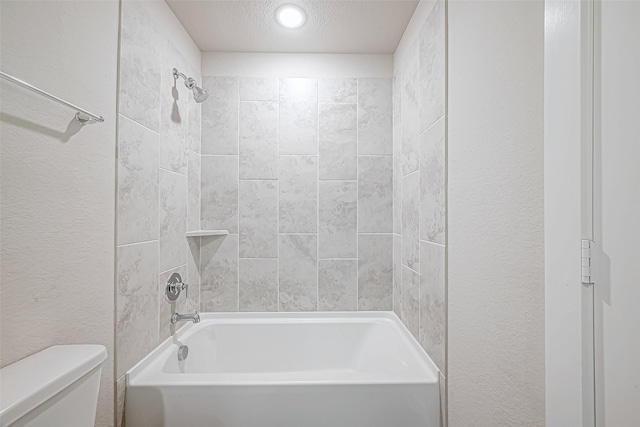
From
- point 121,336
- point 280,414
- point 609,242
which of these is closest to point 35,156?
point 121,336

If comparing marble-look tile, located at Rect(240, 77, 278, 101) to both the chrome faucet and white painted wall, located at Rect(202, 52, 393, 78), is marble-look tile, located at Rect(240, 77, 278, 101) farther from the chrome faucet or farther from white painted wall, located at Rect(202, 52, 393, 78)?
the chrome faucet

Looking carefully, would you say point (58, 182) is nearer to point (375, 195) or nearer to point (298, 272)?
point (298, 272)

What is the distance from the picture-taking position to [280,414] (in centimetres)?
129

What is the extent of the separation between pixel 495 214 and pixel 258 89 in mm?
1706

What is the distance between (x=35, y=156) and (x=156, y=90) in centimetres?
80

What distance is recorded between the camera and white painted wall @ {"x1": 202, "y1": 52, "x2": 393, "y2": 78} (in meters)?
2.16

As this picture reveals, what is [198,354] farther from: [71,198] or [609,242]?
[609,242]

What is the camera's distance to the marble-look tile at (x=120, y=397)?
4.13ft

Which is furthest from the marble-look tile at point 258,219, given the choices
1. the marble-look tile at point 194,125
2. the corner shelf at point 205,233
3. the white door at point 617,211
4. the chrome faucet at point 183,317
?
the white door at point 617,211

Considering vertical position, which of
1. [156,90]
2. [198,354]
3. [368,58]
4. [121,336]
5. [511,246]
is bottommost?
[198,354]

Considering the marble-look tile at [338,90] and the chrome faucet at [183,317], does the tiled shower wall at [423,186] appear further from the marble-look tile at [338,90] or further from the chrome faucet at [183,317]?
the chrome faucet at [183,317]

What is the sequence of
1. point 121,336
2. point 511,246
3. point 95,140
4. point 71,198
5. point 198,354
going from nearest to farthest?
→ 1. point 511,246
2. point 71,198
3. point 95,140
4. point 121,336
5. point 198,354

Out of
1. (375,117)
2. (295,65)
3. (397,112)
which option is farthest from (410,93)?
(295,65)

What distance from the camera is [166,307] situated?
1.67 meters
